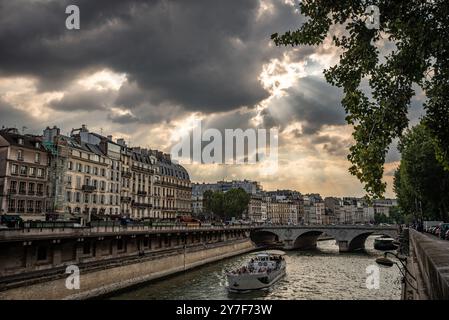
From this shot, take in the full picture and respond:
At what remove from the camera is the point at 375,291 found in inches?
1545

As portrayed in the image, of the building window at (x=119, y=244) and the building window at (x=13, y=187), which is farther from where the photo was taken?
the building window at (x=13, y=187)

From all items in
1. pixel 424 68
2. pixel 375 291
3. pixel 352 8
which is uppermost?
pixel 352 8

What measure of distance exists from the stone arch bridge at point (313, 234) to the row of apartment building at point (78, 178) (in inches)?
1106

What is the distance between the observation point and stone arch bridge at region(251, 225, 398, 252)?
304 ft

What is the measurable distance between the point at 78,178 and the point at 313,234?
67.6 meters

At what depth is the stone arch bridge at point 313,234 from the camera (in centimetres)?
9269

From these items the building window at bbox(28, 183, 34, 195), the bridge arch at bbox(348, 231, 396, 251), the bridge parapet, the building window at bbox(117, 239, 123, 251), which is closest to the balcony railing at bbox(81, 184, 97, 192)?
the building window at bbox(28, 183, 34, 195)

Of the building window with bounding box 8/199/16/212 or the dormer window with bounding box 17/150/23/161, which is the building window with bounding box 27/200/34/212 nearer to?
the building window with bounding box 8/199/16/212

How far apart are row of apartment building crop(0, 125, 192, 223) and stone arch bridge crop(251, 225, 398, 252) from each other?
1106 inches

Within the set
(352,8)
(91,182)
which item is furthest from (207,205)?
(352,8)

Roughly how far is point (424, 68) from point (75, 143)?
68958mm

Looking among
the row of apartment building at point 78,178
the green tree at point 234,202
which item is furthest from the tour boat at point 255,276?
the green tree at point 234,202

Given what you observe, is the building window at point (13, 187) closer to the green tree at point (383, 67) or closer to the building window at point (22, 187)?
the building window at point (22, 187)
